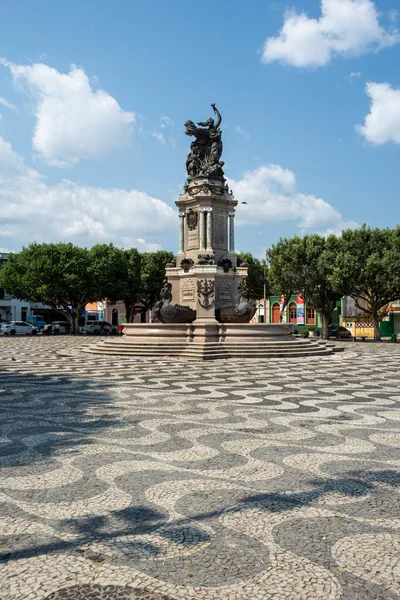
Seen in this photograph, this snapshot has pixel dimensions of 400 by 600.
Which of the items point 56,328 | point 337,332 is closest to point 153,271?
point 56,328

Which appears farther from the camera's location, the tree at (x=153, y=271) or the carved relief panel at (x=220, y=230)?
the tree at (x=153, y=271)

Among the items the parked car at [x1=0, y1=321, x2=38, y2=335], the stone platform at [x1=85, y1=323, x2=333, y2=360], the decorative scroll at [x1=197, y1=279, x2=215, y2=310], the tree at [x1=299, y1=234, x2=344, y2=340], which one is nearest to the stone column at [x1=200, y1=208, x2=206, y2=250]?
the decorative scroll at [x1=197, y1=279, x2=215, y2=310]

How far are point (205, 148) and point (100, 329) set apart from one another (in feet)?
92.2

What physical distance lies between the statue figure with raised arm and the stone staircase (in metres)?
9.35

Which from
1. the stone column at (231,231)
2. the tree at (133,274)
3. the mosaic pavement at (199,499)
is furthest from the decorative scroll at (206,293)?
the tree at (133,274)

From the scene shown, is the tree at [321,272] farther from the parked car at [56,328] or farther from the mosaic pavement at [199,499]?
the mosaic pavement at [199,499]

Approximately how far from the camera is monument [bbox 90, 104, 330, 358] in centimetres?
2147

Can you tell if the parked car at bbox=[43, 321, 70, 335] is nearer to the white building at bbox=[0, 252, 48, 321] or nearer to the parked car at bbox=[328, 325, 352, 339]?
the white building at bbox=[0, 252, 48, 321]

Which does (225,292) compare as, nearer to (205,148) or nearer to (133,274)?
(205,148)

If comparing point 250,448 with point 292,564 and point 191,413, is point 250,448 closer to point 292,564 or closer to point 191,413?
point 191,413

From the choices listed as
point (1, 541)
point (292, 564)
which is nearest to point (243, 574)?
point (292, 564)

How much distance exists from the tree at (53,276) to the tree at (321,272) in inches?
737

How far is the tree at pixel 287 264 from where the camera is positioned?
4075cm

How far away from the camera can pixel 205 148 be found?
26375mm
